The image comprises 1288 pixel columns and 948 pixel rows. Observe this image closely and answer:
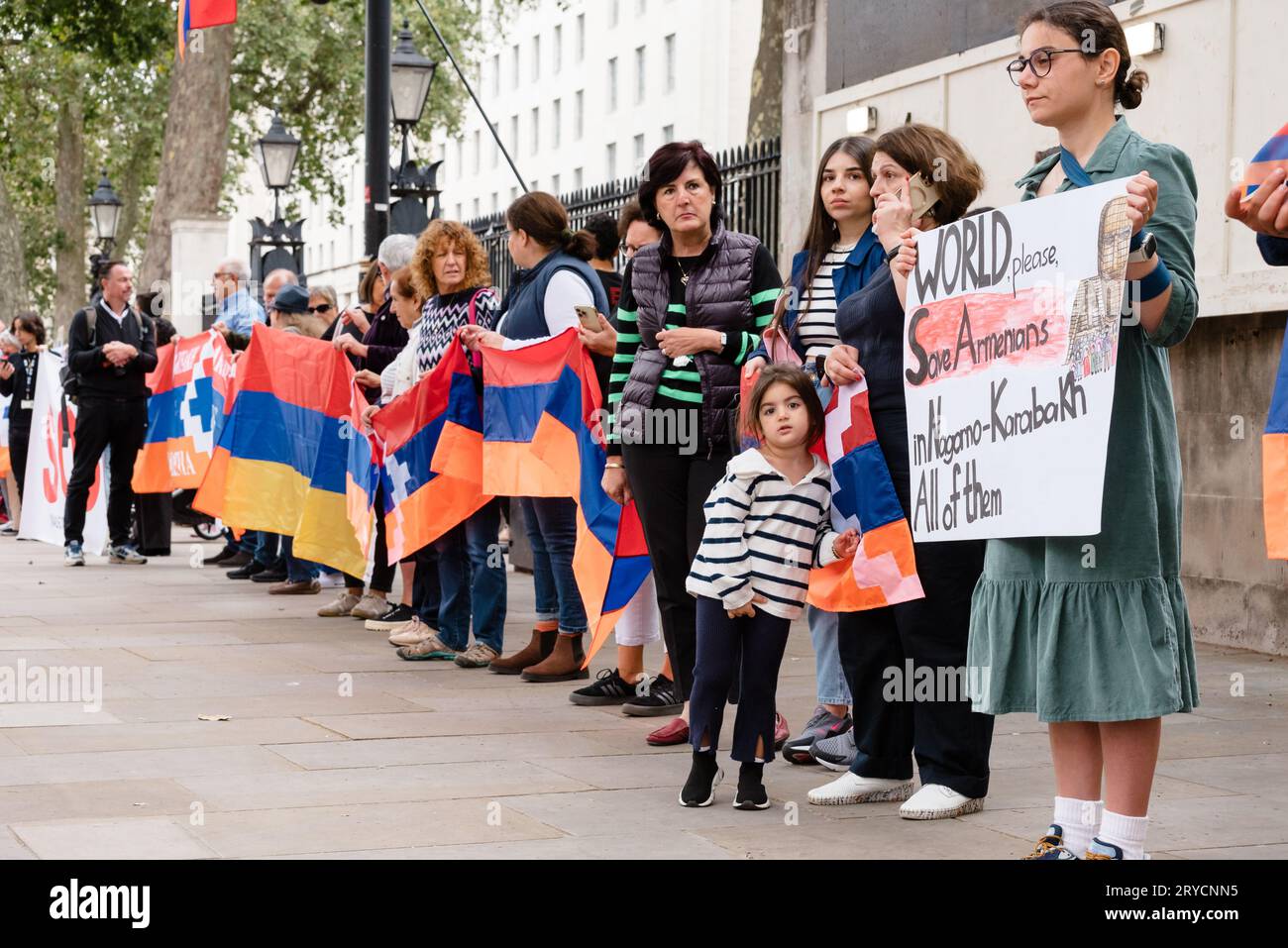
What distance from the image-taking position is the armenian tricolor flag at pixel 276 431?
11344mm

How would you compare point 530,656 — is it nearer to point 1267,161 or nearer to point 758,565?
point 758,565

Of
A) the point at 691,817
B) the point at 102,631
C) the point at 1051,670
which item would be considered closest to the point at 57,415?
the point at 102,631

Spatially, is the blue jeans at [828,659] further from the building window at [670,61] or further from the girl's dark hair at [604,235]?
the building window at [670,61]

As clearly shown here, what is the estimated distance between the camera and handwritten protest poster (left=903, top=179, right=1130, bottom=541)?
4109mm

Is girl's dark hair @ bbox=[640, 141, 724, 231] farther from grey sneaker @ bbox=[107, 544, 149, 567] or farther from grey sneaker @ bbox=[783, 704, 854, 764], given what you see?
grey sneaker @ bbox=[107, 544, 149, 567]

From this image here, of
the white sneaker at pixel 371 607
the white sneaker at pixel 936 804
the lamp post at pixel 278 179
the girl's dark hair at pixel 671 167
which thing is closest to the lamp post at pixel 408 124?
the white sneaker at pixel 371 607

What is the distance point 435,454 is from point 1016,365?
16.9 ft

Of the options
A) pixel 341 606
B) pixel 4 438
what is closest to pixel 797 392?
pixel 341 606

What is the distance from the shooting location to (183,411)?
1430 cm

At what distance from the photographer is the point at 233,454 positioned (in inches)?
470

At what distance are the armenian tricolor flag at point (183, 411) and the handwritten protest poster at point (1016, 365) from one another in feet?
31.3

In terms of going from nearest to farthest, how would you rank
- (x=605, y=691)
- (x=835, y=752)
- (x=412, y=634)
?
(x=835, y=752)
(x=605, y=691)
(x=412, y=634)

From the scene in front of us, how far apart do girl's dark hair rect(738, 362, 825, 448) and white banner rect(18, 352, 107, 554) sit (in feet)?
37.7

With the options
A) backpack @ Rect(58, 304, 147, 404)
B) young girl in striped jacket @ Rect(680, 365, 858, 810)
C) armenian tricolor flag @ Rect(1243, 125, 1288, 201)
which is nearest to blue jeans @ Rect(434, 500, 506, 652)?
young girl in striped jacket @ Rect(680, 365, 858, 810)
